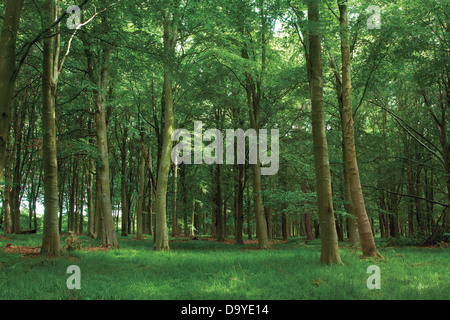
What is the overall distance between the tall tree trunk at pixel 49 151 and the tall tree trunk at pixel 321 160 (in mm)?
7040

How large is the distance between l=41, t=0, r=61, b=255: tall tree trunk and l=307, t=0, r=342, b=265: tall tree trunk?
7.04 m

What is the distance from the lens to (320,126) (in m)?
6.73

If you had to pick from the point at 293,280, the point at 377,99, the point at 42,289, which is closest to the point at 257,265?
the point at 293,280

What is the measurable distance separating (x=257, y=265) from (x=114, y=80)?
40.5 ft

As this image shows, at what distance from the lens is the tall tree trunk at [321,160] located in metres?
6.36

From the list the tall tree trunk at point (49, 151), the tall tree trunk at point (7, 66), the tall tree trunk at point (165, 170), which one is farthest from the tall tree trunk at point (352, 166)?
the tall tree trunk at point (49, 151)

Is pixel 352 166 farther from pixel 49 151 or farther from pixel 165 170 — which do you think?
pixel 49 151

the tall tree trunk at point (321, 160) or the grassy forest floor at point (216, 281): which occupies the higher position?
the tall tree trunk at point (321, 160)

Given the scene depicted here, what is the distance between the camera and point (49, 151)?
758 centimetres

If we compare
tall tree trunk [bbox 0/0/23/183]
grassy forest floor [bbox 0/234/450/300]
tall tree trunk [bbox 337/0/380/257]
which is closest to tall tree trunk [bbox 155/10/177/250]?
grassy forest floor [bbox 0/234/450/300]

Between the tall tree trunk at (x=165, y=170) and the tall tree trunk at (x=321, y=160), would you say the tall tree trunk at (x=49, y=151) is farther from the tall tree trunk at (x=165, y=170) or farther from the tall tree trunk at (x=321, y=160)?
the tall tree trunk at (x=321, y=160)

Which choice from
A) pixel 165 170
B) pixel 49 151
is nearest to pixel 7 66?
pixel 49 151

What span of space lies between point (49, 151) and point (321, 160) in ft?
24.3
